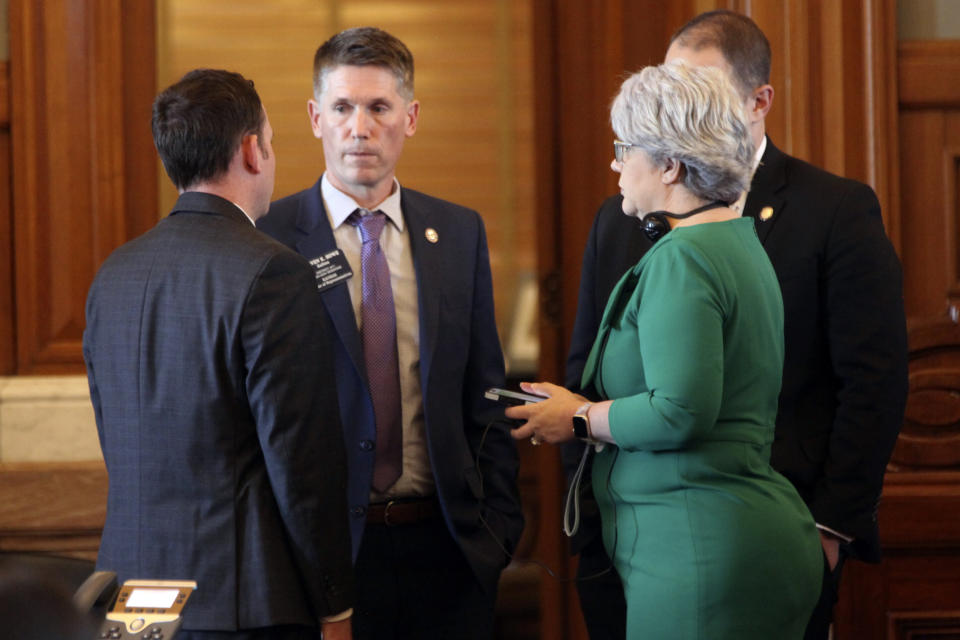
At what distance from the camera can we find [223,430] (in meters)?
1.86

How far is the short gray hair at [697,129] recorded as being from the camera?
74.0 inches

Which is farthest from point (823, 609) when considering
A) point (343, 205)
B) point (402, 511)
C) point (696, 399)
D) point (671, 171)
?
point (343, 205)

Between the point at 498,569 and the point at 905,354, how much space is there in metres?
1.01

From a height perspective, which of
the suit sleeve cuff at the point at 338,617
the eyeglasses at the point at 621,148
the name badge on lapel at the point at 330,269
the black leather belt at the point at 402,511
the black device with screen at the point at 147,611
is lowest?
the suit sleeve cuff at the point at 338,617

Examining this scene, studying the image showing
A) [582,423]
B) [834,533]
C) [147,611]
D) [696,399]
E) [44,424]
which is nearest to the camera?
[147,611]

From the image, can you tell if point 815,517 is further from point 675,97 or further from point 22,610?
point 22,610

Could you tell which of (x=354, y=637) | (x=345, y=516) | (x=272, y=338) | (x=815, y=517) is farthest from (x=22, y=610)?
(x=815, y=517)

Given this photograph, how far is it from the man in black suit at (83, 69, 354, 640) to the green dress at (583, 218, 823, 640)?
0.55 m

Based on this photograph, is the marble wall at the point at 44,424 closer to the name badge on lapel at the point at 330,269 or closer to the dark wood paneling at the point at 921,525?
the name badge on lapel at the point at 330,269

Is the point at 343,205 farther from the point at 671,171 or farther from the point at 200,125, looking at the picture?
the point at 671,171

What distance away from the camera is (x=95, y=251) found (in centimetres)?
325

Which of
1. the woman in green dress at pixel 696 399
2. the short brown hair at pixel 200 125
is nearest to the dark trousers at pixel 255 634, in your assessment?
the woman in green dress at pixel 696 399

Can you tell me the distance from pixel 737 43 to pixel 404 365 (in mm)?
1036

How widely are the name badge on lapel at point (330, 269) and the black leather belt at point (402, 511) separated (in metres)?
0.49
